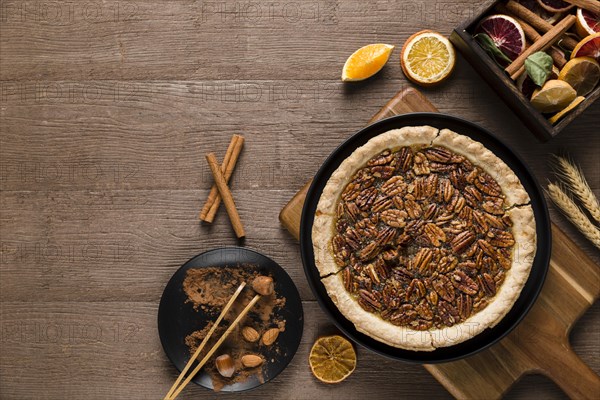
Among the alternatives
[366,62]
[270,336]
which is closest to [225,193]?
[270,336]

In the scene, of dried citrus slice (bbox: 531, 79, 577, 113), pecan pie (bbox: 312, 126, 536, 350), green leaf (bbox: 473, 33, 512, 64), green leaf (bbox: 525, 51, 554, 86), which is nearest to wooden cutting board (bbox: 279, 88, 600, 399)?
pecan pie (bbox: 312, 126, 536, 350)

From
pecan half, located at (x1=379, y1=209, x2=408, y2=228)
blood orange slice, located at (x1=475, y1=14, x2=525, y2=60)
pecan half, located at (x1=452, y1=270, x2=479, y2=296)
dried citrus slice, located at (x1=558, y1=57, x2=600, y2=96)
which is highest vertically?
blood orange slice, located at (x1=475, y1=14, x2=525, y2=60)

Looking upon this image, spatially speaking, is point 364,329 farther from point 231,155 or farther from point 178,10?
point 178,10

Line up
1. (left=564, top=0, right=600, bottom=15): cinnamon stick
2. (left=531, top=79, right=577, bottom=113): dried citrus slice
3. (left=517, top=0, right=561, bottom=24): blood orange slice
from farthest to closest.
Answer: (left=517, top=0, right=561, bottom=24): blood orange slice
(left=564, top=0, right=600, bottom=15): cinnamon stick
(left=531, top=79, right=577, bottom=113): dried citrus slice

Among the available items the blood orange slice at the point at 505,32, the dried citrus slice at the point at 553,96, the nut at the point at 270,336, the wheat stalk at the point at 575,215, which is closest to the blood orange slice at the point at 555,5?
the blood orange slice at the point at 505,32

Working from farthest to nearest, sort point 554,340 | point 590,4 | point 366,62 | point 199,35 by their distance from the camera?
point 199,35, point 366,62, point 554,340, point 590,4

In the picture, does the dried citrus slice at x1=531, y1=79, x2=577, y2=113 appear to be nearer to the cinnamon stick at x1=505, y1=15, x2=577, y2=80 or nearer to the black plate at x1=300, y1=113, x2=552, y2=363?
the cinnamon stick at x1=505, y1=15, x2=577, y2=80

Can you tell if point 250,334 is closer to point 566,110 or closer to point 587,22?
point 566,110
